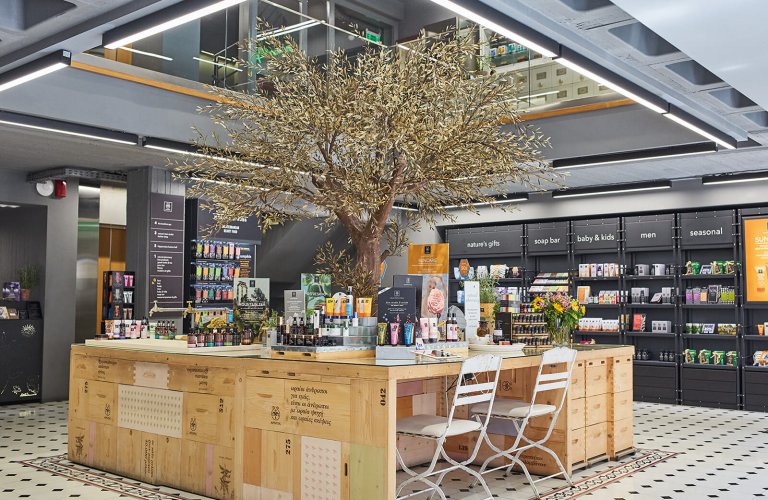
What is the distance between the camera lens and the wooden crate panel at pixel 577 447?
5.96 metres

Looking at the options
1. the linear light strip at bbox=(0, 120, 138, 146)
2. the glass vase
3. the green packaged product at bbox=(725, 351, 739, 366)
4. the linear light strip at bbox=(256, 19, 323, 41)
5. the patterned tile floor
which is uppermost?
the linear light strip at bbox=(256, 19, 323, 41)

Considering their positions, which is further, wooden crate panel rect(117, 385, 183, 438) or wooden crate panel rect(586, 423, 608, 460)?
wooden crate panel rect(586, 423, 608, 460)

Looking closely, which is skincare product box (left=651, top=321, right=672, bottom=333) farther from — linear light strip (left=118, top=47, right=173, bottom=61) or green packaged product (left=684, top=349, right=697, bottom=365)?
linear light strip (left=118, top=47, right=173, bottom=61)

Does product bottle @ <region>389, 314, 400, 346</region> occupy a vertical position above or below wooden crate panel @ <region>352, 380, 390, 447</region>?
above

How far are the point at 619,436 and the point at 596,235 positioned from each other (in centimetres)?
535

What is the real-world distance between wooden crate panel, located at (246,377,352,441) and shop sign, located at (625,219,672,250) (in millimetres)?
7721

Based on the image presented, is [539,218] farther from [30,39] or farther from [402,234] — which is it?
[30,39]

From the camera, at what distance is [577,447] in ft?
19.9

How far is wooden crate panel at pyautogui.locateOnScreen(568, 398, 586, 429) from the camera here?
19.5ft

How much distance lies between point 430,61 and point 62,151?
5167 millimetres

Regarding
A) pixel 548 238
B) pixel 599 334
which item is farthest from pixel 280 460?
pixel 548 238

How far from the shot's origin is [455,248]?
43.5 ft

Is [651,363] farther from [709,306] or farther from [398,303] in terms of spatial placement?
[398,303]

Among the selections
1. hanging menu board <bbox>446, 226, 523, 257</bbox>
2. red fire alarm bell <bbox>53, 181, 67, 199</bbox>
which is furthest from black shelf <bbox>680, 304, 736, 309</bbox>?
red fire alarm bell <bbox>53, 181, 67, 199</bbox>
